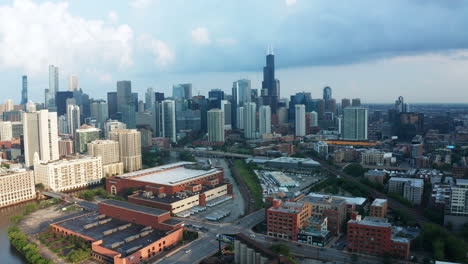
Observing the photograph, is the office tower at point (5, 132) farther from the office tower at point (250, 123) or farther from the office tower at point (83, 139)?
the office tower at point (250, 123)

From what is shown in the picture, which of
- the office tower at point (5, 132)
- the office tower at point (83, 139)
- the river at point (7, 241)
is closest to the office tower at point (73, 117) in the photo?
the office tower at point (5, 132)

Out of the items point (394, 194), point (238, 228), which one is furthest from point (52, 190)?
point (394, 194)

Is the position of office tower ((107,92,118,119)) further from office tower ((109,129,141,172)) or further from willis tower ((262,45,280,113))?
office tower ((109,129,141,172))

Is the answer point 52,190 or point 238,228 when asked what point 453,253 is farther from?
point 52,190

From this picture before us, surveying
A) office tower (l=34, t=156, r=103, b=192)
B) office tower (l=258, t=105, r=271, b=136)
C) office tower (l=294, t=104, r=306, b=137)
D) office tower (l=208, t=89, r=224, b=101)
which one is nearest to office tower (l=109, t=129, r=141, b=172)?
office tower (l=34, t=156, r=103, b=192)

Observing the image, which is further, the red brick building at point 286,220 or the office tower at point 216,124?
the office tower at point 216,124

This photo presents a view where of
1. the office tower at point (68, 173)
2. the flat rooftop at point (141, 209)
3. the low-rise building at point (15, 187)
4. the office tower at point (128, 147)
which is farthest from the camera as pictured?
the office tower at point (128, 147)
